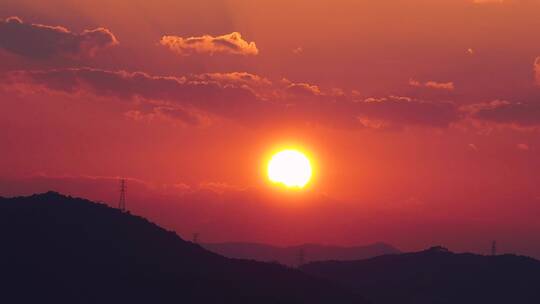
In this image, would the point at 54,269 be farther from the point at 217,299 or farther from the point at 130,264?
the point at 217,299

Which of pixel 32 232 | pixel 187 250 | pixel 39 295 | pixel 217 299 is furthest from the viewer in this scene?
pixel 187 250

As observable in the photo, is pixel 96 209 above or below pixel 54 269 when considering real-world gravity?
above

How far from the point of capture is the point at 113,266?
139875 mm

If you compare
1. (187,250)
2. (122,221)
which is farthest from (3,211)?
(187,250)

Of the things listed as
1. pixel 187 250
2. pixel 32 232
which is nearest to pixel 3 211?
pixel 32 232

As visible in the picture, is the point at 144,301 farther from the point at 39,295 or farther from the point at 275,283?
the point at 275,283

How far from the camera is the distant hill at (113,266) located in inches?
Result: 5167

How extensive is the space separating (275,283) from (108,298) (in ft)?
107

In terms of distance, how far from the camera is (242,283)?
14525 cm

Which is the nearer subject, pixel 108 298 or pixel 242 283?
pixel 108 298

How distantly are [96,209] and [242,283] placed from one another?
3170 cm

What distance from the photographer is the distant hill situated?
431 feet

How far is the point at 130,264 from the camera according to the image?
5591 inches

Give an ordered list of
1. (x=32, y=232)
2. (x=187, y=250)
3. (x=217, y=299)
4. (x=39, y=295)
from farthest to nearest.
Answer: (x=187, y=250) → (x=32, y=232) → (x=217, y=299) → (x=39, y=295)
